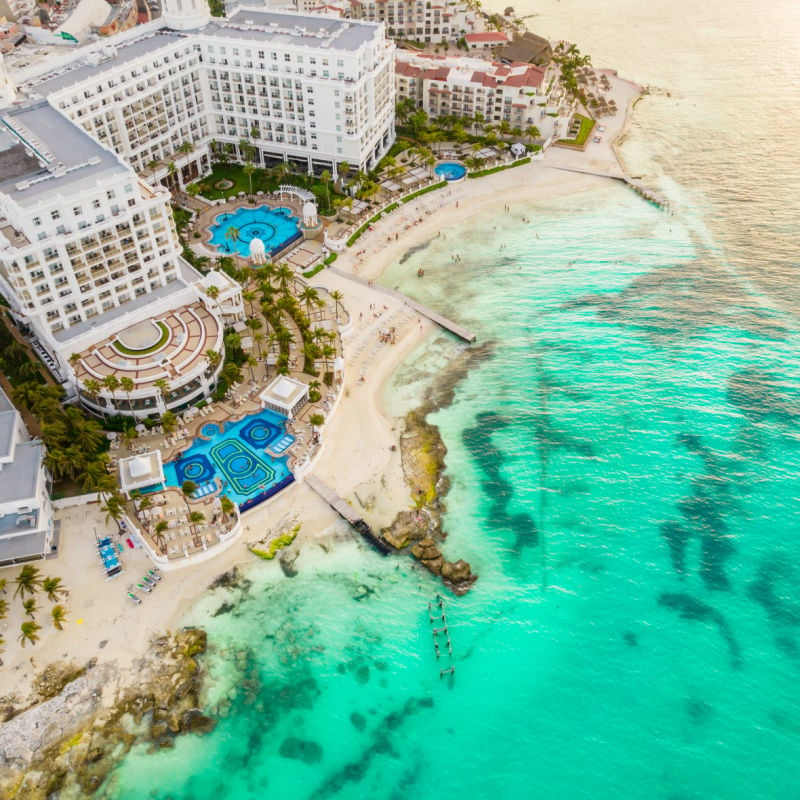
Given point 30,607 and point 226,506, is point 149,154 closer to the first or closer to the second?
point 226,506

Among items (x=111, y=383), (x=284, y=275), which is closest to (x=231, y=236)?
(x=284, y=275)

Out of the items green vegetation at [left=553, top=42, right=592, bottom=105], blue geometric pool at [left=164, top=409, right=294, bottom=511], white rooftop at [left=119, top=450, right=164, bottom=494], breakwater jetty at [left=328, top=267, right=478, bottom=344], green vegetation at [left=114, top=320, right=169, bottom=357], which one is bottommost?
blue geometric pool at [left=164, top=409, right=294, bottom=511]

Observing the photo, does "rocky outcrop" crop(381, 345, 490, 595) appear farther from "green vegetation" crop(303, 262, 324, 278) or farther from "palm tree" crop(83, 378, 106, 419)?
"palm tree" crop(83, 378, 106, 419)

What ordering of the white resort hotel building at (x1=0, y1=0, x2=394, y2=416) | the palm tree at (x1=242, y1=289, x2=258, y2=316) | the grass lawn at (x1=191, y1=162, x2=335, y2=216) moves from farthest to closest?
1. the grass lawn at (x1=191, y1=162, x2=335, y2=216)
2. the palm tree at (x1=242, y1=289, x2=258, y2=316)
3. the white resort hotel building at (x1=0, y1=0, x2=394, y2=416)

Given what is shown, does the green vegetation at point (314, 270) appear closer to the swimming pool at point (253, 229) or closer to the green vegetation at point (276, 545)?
the swimming pool at point (253, 229)

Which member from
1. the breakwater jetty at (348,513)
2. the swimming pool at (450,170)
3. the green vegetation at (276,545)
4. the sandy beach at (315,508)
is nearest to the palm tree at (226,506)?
the sandy beach at (315,508)

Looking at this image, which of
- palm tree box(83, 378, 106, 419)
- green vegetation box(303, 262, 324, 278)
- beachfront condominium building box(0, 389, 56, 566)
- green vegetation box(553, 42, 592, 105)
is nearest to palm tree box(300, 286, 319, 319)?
green vegetation box(303, 262, 324, 278)
